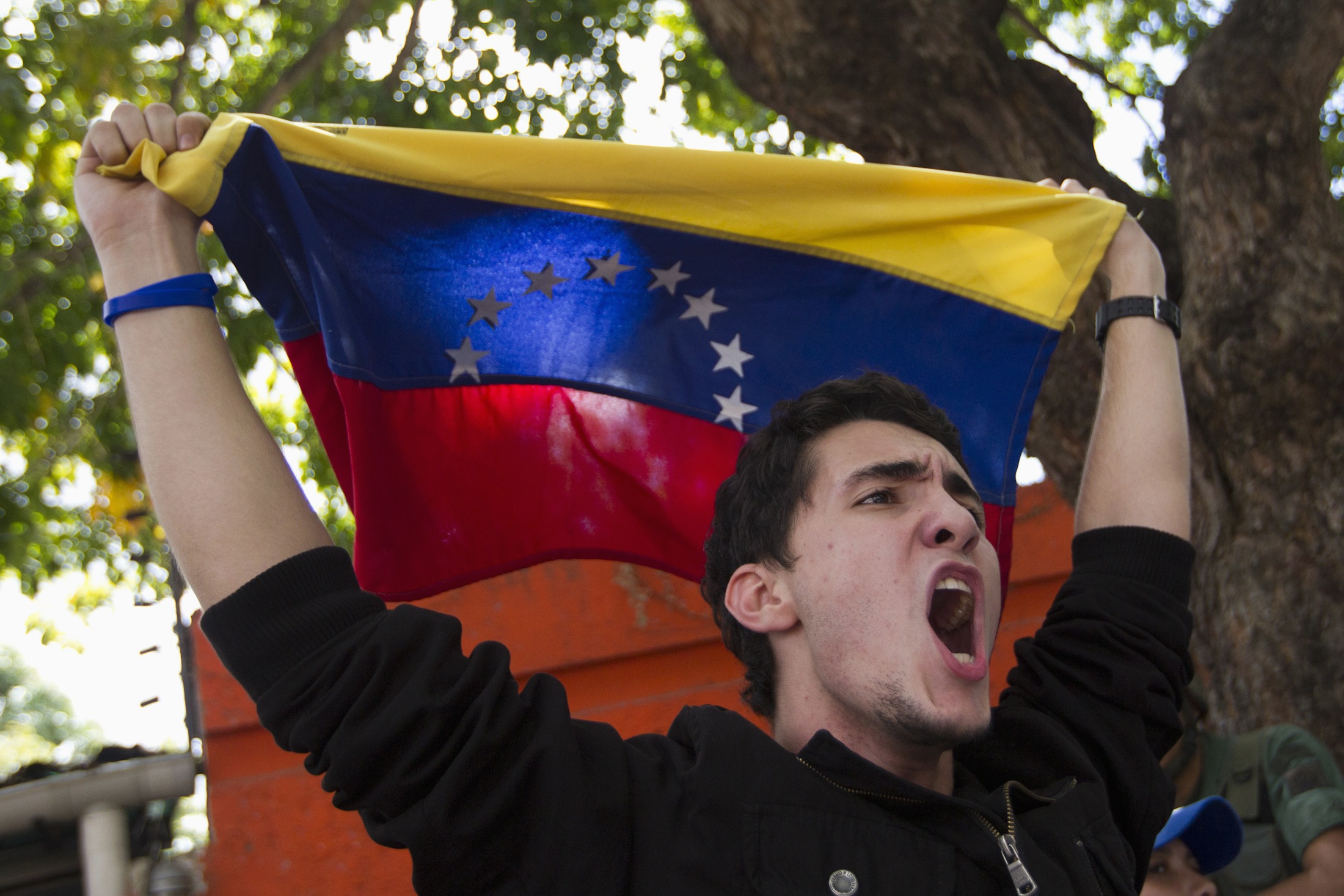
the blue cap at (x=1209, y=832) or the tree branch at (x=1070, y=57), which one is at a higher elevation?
the tree branch at (x=1070, y=57)

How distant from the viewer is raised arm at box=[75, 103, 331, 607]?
59.6 inches

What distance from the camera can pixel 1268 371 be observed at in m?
2.99

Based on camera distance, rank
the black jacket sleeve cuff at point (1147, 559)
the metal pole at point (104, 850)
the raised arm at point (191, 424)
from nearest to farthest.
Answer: the raised arm at point (191, 424), the black jacket sleeve cuff at point (1147, 559), the metal pole at point (104, 850)

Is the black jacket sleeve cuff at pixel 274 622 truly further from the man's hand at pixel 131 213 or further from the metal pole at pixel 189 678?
the metal pole at pixel 189 678

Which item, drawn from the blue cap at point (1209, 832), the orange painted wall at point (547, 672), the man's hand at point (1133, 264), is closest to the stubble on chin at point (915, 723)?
the man's hand at point (1133, 264)

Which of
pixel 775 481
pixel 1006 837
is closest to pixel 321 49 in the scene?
pixel 775 481

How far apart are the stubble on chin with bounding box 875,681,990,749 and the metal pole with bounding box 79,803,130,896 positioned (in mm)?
2916

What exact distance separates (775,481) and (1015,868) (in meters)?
0.77

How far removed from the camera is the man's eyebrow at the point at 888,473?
1903mm

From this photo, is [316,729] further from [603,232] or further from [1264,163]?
[1264,163]

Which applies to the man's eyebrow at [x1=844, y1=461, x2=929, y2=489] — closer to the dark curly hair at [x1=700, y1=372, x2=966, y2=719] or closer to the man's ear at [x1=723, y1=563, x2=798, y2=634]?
the dark curly hair at [x1=700, y1=372, x2=966, y2=719]

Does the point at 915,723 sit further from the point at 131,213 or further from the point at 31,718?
the point at 31,718

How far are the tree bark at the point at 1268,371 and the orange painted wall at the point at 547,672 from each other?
979 mm

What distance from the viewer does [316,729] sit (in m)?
1.40
